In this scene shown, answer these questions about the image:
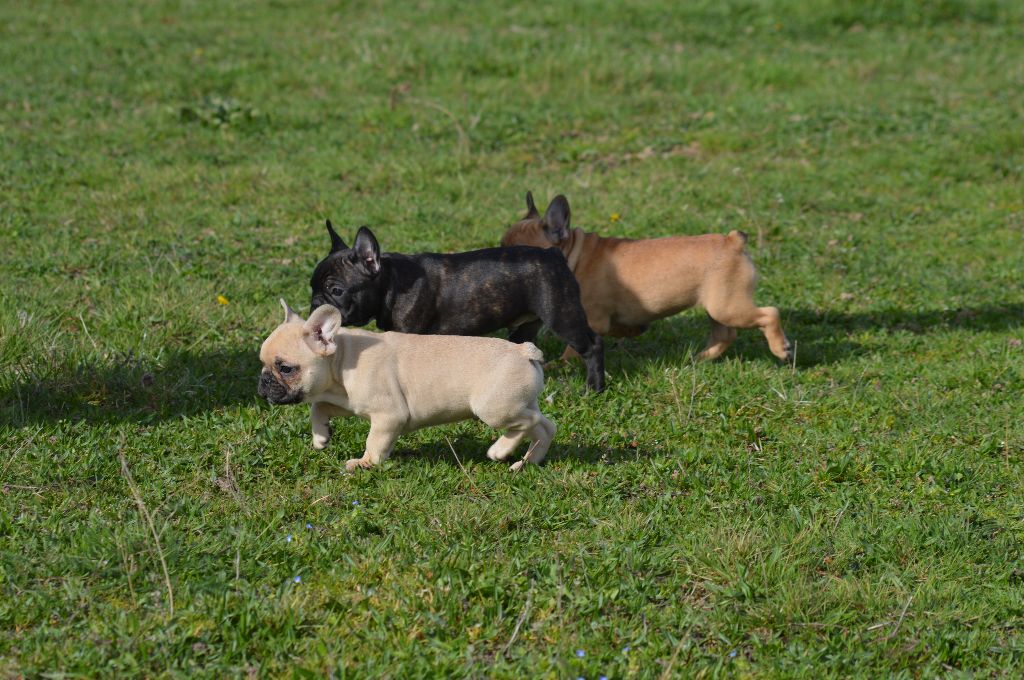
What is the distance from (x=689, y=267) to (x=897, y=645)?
11.9 feet

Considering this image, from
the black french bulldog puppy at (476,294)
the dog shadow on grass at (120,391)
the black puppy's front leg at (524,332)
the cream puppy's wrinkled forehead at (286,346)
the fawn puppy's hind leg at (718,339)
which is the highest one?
the cream puppy's wrinkled forehead at (286,346)

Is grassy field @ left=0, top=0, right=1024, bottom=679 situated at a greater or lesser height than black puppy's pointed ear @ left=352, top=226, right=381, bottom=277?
lesser

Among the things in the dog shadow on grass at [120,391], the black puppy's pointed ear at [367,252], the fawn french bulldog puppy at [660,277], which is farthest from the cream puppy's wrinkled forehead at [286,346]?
the fawn french bulldog puppy at [660,277]

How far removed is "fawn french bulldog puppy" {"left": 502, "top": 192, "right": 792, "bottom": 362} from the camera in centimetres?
775

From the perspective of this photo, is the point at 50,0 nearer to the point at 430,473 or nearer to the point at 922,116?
the point at 922,116

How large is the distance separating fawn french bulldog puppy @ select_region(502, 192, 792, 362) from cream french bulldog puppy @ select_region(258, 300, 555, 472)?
2211 millimetres

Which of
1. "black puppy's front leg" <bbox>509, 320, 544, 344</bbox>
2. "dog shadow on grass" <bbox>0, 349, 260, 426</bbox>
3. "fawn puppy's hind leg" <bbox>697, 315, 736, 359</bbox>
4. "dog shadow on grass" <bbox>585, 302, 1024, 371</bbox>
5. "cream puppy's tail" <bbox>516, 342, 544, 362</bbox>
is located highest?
"cream puppy's tail" <bbox>516, 342, 544, 362</bbox>

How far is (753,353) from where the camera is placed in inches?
324

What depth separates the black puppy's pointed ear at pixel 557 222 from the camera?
796 cm

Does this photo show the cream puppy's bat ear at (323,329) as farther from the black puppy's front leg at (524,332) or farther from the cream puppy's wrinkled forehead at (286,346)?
the black puppy's front leg at (524,332)

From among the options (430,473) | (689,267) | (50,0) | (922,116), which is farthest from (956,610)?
(50,0)

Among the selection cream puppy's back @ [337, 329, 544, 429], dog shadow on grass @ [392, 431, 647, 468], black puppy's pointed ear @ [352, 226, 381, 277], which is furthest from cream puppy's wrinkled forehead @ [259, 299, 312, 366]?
black puppy's pointed ear @ [352, 226, 381, 277]

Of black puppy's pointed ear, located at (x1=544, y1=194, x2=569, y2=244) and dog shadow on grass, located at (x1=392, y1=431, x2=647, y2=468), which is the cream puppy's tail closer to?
dog shadow on grass, located at (x1=392, y1=431, x2=647, y2=468)

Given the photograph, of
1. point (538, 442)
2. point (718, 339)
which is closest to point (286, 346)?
point (538, 442)
